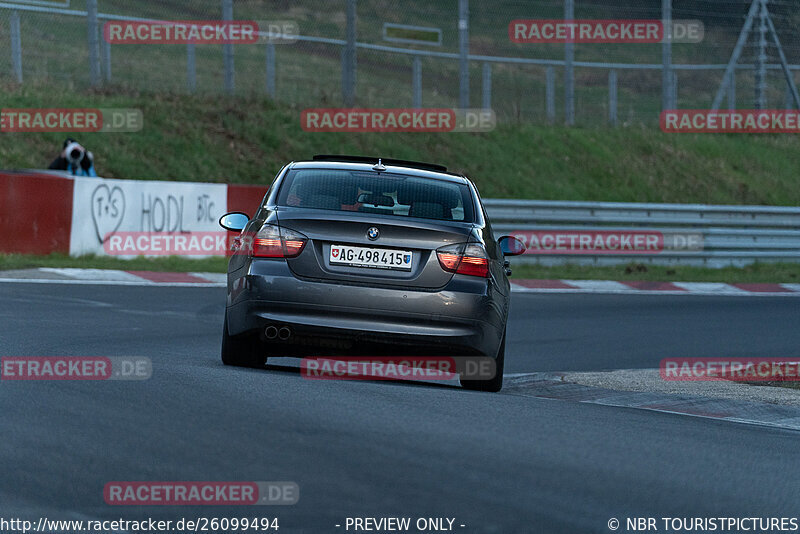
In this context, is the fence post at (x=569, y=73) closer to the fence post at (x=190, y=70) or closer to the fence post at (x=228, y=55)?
the fence post at (x=228, y=55)

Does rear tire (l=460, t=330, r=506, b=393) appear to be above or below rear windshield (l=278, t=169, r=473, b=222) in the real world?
below

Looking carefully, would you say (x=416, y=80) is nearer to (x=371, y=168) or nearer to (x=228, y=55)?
(x=228, y=55)

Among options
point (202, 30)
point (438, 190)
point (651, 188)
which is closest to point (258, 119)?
point (202, 30)

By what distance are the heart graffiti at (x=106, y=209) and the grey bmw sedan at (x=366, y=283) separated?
418 inches

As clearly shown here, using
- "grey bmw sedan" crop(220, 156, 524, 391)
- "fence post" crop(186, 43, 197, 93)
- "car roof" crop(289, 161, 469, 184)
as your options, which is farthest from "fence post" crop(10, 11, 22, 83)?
"grey bmw sedan" crop(220, 156, 524, 391)

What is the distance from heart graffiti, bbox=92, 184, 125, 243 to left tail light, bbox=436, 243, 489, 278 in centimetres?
1126

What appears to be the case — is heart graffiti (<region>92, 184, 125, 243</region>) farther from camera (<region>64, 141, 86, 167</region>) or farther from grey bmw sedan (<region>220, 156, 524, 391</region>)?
grey bmw sedan (<region>220, 156, 524, 391</region>)

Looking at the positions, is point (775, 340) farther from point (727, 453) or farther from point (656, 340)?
point (727, 453)

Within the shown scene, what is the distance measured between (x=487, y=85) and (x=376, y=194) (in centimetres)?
2061

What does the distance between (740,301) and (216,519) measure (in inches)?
566

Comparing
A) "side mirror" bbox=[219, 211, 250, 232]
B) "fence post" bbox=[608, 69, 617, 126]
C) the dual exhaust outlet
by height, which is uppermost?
"fence post" bbox=[608, 69, 617, 126]

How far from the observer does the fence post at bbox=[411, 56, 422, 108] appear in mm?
27672

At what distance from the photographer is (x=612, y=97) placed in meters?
32.0

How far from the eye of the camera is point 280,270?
27.2 feet
